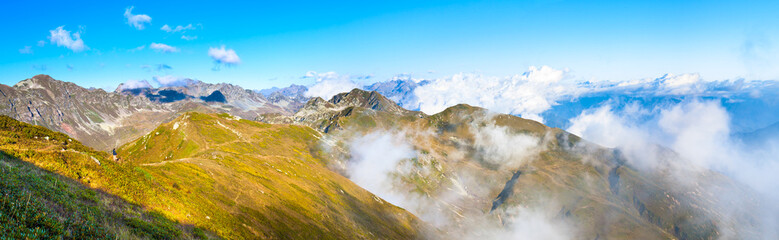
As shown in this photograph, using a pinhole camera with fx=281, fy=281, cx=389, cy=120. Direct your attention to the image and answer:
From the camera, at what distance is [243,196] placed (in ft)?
196

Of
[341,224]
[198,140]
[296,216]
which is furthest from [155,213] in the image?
[198,140]

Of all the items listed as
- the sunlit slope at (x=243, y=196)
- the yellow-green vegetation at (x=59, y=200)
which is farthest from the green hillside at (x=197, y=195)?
the sunlit slope at (x=243, y=196)

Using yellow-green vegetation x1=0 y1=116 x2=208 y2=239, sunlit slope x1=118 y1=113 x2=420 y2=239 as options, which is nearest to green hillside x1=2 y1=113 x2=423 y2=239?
yellow-green vegetation x1=0 y1=116 x2=208 y2=239

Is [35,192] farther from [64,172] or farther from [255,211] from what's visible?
[255,211]

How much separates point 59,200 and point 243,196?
43262 mm

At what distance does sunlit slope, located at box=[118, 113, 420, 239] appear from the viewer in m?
40.2

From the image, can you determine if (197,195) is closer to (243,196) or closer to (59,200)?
(243,196)

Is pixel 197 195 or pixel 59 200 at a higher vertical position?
pixel 59 200

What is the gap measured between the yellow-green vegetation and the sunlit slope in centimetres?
605

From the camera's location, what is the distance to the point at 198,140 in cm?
14125

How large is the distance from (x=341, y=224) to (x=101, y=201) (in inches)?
2705

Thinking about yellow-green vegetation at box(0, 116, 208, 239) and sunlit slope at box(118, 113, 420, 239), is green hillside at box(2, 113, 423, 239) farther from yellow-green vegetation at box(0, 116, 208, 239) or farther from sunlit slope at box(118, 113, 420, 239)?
sunlit slope at box(118, 113, 420, 239)

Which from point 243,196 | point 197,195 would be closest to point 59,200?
point 197,195

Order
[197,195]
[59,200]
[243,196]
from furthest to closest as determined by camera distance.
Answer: [243,196] → [197,195] → [59,200]
